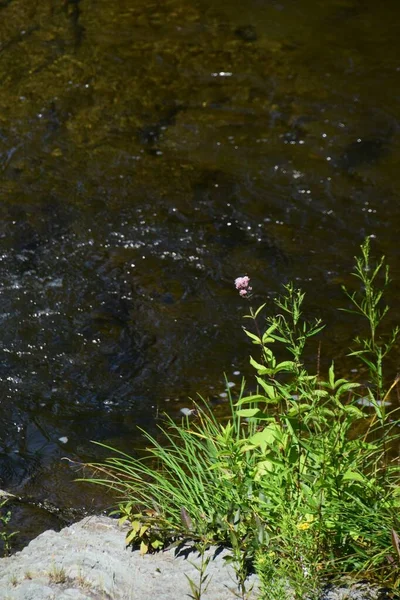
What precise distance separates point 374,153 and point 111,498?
13.7 ft

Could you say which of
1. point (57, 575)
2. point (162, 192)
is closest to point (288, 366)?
point (57, 575)

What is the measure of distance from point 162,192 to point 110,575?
4.36 m

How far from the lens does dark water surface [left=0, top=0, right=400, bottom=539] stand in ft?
17.6

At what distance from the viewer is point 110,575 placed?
3088mm

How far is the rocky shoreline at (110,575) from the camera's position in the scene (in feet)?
9.62

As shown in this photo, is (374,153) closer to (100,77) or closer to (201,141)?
(201,141)

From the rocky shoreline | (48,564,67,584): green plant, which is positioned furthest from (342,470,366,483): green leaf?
(48,564,67,584): green plant

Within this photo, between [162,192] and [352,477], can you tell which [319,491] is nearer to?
[352,477]

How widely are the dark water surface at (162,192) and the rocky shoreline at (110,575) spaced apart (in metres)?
1.05

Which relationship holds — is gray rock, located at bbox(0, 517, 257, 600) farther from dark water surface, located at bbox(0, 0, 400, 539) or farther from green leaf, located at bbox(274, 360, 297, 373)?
dark water surface, located at bbox(0, 0, 400, 539)

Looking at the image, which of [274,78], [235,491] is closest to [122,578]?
[235,491]

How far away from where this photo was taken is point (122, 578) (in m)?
3.08

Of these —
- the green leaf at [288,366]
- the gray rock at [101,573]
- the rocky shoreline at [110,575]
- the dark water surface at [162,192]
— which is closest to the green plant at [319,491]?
the green leaf at [288,366]

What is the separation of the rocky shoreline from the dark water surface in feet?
3.45
